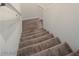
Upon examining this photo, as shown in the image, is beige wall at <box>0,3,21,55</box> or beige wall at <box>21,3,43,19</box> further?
beige wall at <box>21,3,43,19</box>

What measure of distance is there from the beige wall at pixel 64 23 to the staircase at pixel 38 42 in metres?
0.03

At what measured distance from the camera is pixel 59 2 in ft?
Result: 2.34

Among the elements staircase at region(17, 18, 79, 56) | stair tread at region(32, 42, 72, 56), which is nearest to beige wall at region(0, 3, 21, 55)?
staircase at region(17, 18, 79, 56)

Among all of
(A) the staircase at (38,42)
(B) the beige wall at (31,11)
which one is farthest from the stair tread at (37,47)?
(B) the beige wall at (31,11)

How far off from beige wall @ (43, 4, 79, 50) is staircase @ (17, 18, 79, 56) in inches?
1.4

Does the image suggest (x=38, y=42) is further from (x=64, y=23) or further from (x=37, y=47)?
(x=64, y=23)

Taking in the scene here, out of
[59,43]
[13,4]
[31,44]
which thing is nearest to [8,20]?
[13,4]

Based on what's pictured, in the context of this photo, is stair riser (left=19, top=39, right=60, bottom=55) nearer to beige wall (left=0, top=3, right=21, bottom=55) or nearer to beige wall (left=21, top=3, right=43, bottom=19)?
beige wall (left=0, top=3, right=21, bottom=55)

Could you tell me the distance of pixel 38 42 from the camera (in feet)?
2.65

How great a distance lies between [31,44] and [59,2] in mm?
310

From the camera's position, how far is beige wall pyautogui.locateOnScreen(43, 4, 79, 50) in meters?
0.79

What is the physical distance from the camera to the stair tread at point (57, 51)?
724mm

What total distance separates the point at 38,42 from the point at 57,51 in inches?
5.3

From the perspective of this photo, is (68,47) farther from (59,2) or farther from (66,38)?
(59,2)
